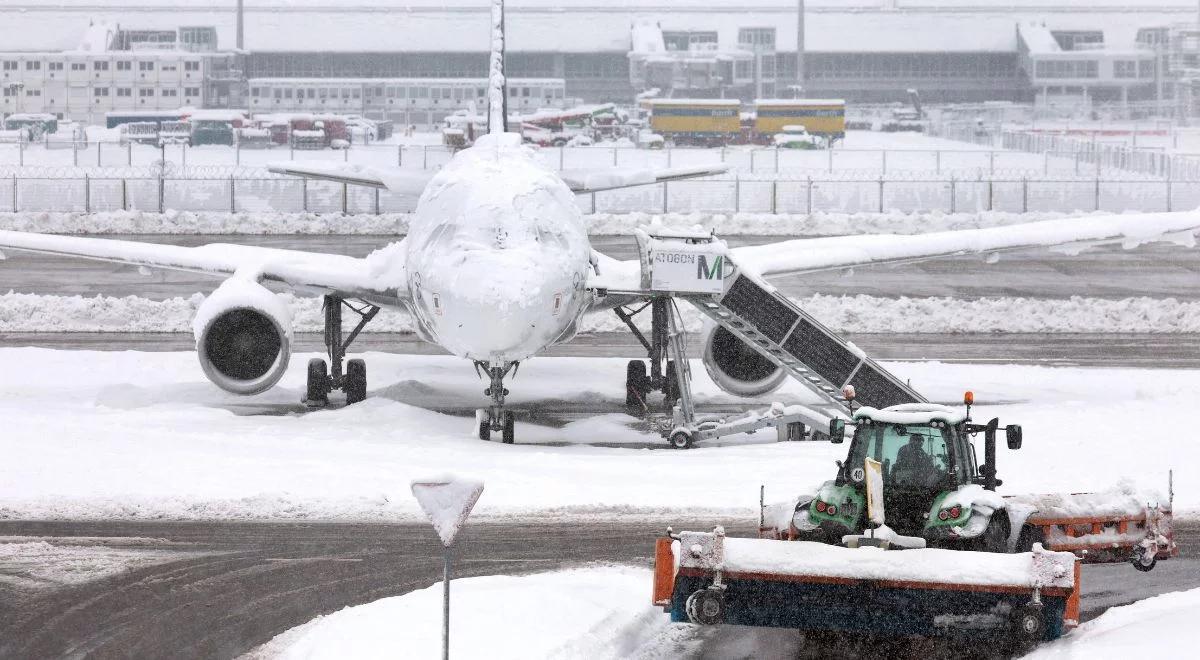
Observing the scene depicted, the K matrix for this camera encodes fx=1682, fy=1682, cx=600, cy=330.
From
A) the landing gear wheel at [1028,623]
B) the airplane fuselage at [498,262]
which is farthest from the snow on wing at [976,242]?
the landing gear wheel at [1028,623]

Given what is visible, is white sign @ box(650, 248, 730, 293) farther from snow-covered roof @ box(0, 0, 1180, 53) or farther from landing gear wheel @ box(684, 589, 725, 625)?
snow-covered roof @ box(0, 0, 1180, 53)

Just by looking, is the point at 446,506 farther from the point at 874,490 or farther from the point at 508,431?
the point at 508,431

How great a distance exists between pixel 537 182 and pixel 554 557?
32.5 ft

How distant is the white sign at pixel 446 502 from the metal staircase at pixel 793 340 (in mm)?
13459

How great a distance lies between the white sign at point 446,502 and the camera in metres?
12.6

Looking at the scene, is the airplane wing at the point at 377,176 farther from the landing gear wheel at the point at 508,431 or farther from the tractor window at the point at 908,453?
the tractor window at the point at 908,453

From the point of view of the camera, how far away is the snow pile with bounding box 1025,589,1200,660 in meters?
13.6

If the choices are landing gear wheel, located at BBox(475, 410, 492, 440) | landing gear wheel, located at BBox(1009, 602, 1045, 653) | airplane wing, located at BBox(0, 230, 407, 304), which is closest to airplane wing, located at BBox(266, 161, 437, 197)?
airplane wing, located at BBox(0, 230, 407, 304)

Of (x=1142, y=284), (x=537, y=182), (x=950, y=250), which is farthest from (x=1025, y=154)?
(x=537, y=182)

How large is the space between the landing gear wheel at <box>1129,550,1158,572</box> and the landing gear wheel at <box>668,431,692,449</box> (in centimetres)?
967

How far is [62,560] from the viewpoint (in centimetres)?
1764

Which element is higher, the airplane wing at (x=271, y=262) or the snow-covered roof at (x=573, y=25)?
the snow-covered roof at (x=573, y=25)

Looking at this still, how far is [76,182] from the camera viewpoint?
66.1 meters

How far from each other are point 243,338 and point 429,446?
5.78 metres
